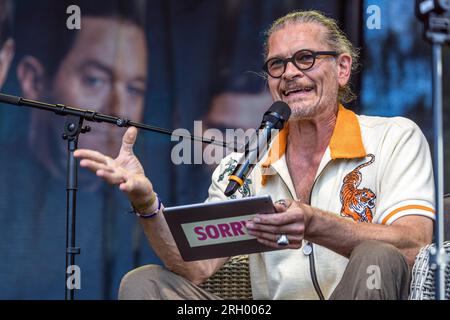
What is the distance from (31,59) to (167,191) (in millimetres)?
811

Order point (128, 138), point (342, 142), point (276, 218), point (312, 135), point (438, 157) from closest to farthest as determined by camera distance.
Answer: point (438, 157) → point (276, 218) → point (128, 138) → point (342, 142) → point (312, 135)

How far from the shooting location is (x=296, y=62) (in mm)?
3002

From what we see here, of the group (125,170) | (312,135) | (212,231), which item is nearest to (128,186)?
(125,170)

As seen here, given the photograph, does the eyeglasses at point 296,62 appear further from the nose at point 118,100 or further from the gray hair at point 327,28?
the nose at point 118,100

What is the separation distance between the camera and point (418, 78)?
358 centimetres

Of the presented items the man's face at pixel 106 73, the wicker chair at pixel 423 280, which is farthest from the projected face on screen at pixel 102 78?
the wicker chair at pixel 423 280

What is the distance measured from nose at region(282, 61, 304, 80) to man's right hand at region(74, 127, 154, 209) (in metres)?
0.68

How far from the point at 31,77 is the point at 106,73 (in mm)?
319

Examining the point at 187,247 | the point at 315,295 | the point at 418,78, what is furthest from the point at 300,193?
the point at 418,78

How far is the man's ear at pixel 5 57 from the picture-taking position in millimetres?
3512

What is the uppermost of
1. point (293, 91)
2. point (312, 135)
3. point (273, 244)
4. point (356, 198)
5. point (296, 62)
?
point (296, 62)

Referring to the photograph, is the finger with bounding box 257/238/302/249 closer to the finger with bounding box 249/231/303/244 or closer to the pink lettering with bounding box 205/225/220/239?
the finger with bounding box 249/231/303/244

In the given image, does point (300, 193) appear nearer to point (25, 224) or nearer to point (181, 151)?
point (181, 151)

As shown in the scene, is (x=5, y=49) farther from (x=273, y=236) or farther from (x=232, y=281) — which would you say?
(x=273, y=236)
